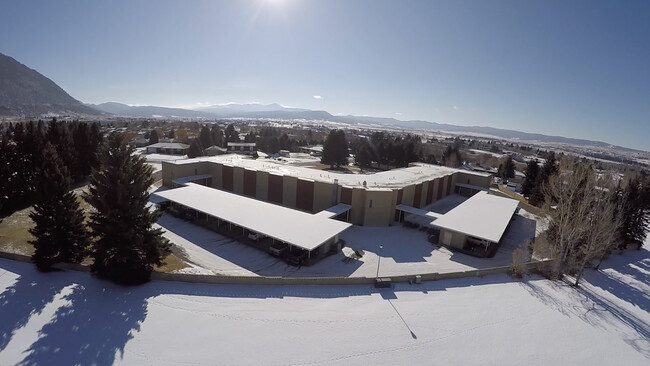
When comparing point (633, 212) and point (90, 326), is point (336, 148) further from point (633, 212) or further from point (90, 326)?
point (90, 326)

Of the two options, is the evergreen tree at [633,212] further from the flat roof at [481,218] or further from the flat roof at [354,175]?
the flat roof at [354,175]

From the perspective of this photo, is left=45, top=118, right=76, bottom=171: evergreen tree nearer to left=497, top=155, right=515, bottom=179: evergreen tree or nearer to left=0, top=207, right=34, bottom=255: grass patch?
left=0, top=207, right=34, bottom=255: grass patch

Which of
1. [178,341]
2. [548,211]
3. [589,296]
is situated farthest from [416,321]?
[548,211]

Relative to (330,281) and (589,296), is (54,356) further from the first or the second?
(589,296)

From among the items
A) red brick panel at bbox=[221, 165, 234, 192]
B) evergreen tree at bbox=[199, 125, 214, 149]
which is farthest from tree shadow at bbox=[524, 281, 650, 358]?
→ evergreen tree at bbox=[199, 125, 214, 149]

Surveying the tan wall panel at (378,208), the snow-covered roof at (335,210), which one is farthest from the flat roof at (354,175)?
the snow-covered roof at (335,210)

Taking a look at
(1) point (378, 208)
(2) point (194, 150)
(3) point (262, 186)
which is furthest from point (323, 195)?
(2) point (194, 150)
